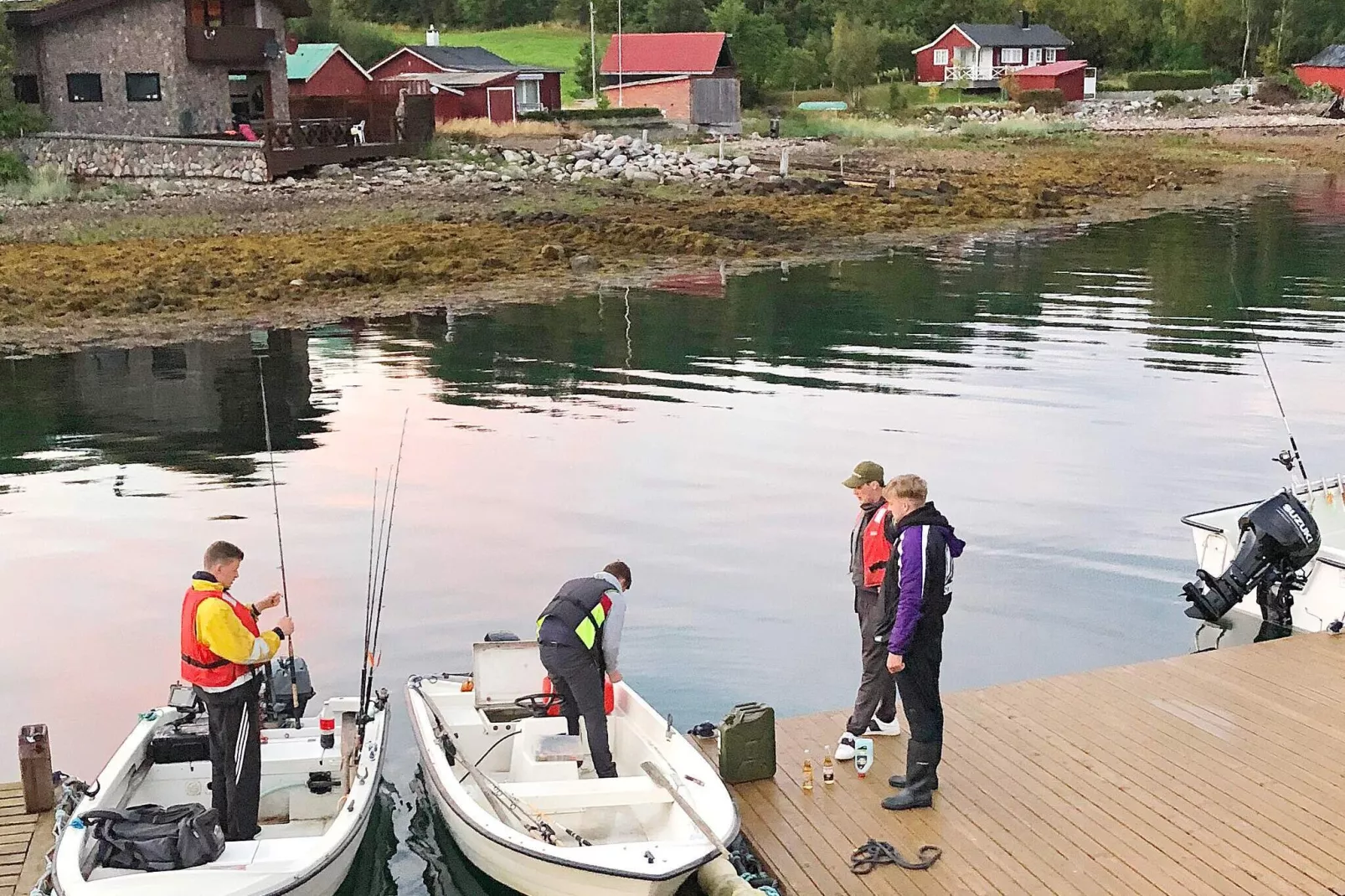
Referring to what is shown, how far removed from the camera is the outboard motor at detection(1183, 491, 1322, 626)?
11.4 meters

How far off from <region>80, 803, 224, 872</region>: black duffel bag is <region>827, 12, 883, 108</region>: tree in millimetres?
79774

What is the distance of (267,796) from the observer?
859cm

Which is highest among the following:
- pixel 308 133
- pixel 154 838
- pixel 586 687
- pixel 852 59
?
pixel 852 59

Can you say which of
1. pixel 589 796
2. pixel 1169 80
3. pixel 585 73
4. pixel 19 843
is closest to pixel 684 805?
pixel 589 796

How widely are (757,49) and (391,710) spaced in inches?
2930

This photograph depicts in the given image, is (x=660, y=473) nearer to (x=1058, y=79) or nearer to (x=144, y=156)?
(x=144, y=156)

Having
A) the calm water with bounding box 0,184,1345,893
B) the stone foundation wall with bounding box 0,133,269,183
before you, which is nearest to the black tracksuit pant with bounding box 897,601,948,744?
the calm water with bounding box 0,184,1345,893

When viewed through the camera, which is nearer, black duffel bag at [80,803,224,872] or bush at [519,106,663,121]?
black duffel bag at [80,803,224,872]

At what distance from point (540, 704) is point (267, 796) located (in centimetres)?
175

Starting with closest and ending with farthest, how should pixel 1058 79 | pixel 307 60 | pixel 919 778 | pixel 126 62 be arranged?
pixel 919 778
pixel 126 62
pixel 307 60
pixel 1058 79

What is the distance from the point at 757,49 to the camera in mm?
81500

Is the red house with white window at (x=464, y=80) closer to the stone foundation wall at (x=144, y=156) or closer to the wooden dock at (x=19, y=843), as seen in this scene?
the stone foundation wall at (x=144, y=156)

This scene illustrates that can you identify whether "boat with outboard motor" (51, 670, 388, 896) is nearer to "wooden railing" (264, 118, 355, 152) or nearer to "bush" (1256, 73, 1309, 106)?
"wooden railing" (264, 118, 355, 152)

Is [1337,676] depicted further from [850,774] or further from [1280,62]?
[1280,62]
